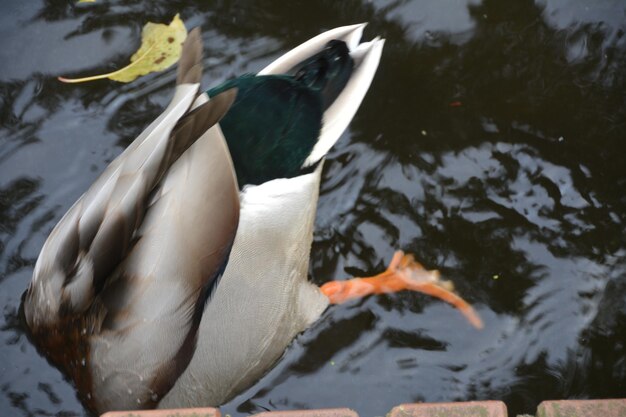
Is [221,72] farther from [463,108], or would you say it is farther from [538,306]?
Result: [538,306]

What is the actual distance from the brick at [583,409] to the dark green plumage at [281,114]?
125 centimetres

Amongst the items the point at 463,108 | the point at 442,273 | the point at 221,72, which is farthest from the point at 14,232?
the point at 463,108

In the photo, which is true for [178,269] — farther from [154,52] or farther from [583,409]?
[154,52]

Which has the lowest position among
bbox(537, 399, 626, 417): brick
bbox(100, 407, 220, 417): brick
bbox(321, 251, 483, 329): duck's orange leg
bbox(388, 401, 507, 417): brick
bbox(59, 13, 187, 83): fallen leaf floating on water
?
bbox(321, 251, 483, 329): duck's orange leg

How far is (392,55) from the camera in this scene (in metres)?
3.83

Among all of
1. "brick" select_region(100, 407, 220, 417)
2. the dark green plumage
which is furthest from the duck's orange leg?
"brick" select_region(100, 407, 220, 417)

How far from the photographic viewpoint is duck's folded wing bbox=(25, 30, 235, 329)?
2.39 metres

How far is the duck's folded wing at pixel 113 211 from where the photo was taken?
2.39 m

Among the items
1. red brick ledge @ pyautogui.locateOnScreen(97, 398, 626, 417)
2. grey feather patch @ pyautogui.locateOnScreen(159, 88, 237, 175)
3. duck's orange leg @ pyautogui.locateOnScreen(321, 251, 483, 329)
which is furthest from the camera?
duck's orange leg @ pyautogui.locateOnScreen(321, 251, 483, 329)

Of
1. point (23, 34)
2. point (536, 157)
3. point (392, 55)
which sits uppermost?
point (23, 34)

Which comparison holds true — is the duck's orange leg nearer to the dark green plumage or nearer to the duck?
the duck

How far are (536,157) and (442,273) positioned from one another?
26.6 inches

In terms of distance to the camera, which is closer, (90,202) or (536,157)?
(90,202)

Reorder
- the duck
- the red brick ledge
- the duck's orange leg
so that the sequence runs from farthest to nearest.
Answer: the duck's orange leg → the duck → the red brick ledge
